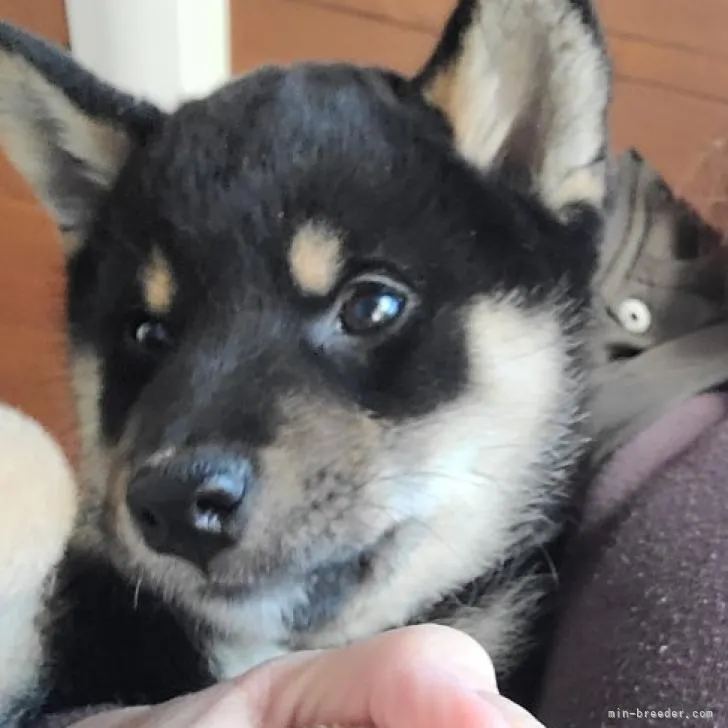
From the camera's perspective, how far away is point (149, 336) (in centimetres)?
91

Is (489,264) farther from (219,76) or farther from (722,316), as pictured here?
(219,76)

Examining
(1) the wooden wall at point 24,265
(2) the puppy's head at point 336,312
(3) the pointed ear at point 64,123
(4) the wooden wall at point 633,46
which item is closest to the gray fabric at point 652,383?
(2) the puppy's head at point 336,312

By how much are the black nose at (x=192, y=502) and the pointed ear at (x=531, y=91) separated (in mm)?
332

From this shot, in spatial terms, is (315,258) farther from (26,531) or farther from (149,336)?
(26,531)

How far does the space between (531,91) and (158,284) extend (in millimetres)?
327

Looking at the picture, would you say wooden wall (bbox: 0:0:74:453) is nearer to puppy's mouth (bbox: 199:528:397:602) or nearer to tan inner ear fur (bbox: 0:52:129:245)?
tan inner ear fur (bbox: 0:52:129:245)

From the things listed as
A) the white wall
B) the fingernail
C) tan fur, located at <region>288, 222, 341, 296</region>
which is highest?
the fingernail

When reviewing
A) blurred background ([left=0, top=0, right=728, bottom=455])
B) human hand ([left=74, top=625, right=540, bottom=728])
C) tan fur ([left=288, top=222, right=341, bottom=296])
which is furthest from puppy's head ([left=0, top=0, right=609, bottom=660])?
blurred background ([left=0, top=0, right=728, bottom=455])

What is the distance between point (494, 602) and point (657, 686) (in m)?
0.22

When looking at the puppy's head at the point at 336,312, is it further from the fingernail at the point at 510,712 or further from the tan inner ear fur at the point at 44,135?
the fingernail at the point at 510,712

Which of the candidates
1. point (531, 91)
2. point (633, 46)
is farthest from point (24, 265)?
point (531, 91)

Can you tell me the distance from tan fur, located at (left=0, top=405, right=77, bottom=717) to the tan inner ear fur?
24 centimetres

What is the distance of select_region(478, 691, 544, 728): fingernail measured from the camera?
0.51 m

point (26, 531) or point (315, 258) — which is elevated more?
point (315, 258)
